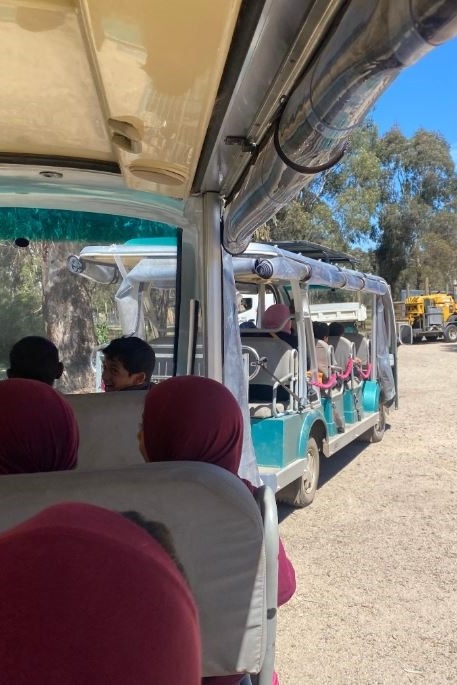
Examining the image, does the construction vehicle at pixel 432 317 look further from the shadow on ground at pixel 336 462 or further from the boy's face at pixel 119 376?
the boy's face at pixel 119 376

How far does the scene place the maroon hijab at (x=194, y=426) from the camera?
186 centimetres

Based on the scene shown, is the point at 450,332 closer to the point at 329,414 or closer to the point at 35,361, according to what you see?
the point at 329,414

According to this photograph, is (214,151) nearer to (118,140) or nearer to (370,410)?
(118,140)

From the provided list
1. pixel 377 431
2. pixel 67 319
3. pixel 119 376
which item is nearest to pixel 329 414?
pixel 377 431

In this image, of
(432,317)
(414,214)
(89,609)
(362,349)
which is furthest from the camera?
(414,214)

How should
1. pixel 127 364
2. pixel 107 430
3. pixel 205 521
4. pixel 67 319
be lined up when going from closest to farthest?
pixel 205 521
pixel 107 430
pixel 127 364
pixel 67 319

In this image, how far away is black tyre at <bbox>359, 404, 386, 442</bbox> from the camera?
356 inches

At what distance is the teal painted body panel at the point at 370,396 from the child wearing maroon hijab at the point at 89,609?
8.13 metres

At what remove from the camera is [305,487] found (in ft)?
20.4

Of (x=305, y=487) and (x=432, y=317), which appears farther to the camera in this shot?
(x=432, y=317)

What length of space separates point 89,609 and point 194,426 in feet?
4.18

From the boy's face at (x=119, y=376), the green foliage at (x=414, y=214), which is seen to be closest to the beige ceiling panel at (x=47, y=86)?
the boy's face at (x=119, y=376)

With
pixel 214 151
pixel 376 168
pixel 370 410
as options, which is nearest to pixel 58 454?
pixel 214 151

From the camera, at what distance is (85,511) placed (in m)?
0.68
